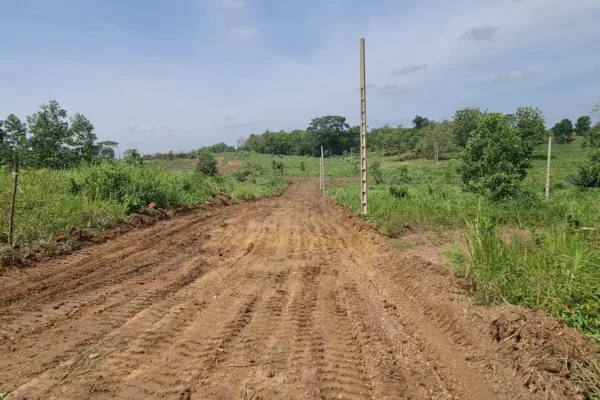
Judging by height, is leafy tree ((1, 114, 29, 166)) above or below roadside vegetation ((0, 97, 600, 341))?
above

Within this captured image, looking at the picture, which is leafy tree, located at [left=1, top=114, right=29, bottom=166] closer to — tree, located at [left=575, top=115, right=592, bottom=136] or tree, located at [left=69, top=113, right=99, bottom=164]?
tree, located at [left=69, top=113, right=99, bottom=164]

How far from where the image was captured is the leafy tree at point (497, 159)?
13.4 metres

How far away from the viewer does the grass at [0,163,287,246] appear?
794 centimetres

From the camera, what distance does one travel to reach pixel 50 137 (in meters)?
26.6

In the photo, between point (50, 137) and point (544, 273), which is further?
point (50, 137)

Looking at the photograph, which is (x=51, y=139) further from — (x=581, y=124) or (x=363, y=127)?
(x=581, y=124)

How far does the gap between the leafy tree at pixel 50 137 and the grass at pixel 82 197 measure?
14918 millimetres

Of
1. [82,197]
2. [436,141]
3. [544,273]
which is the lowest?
[544,273]

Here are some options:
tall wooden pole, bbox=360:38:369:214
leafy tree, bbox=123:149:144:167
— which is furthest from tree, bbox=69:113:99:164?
tall wooden pole, bbox=360:38:369:214

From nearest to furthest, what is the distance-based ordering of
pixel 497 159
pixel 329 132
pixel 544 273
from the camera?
pixel 544 273
pixel 497 159
pixel 329 132

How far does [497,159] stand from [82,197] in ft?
45.3

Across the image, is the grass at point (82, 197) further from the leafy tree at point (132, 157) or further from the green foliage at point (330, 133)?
the green foliage at point (330, 133)

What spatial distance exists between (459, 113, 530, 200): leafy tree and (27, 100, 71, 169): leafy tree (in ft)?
85.0

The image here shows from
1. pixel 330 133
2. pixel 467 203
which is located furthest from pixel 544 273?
pixel 330 133
